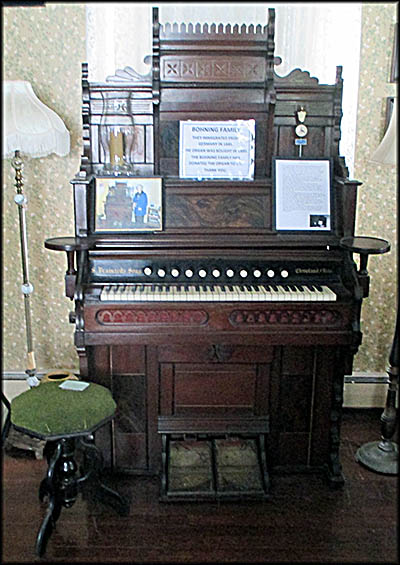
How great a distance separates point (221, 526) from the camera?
2.50 meters

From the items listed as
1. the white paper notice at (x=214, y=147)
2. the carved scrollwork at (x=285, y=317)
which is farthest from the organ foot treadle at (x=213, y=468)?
the white paper notice at (x=214, y=147)

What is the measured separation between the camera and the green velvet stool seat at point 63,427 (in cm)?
224

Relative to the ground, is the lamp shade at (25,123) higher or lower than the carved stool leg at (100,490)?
higher

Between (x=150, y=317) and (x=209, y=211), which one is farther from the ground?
(x=209, y=211)

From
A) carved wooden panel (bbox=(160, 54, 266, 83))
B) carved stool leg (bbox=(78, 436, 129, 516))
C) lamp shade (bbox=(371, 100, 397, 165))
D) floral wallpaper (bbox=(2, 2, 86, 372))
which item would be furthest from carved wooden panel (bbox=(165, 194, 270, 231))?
carved stool leg (bbox=(78, 436, 129, 516))

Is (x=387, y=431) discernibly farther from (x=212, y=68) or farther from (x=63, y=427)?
(x=212, y=68)

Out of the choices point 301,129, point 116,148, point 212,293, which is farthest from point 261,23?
point 212,293

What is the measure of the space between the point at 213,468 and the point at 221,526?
11.4 inches

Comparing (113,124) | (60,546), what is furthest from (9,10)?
(60,546)

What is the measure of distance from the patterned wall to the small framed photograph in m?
0.72

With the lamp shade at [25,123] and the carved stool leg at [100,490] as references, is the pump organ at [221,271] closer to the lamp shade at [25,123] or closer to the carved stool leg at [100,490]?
the carved stool leg at [100,490]

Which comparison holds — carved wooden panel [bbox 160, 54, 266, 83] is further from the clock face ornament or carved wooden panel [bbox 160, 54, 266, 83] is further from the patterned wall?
the patterned wall

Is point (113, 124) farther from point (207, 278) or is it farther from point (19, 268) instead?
point (19, 268)

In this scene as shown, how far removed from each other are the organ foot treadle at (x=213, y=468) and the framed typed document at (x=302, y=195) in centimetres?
100
